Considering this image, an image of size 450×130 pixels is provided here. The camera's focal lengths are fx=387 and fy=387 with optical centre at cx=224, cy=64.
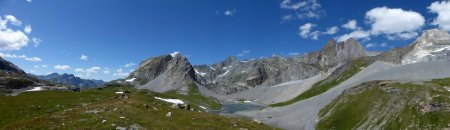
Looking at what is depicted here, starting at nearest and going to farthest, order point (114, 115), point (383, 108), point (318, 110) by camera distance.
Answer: point (114, 115)
point (383, 108)
point (318, 110)

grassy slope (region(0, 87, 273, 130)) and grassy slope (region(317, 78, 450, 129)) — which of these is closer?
grassy slope (region(0, 87, 273, 130))

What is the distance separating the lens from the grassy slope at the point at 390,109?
11669cm

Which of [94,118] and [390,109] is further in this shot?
[390,109]

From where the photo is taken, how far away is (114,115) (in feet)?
188

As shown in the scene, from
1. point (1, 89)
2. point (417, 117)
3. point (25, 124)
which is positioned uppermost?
point (1, 89)

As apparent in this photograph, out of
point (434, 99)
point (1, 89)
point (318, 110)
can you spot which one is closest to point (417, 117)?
point (434, 99)

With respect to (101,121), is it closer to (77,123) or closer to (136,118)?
(77,123)

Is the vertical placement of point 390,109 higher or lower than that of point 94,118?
lower

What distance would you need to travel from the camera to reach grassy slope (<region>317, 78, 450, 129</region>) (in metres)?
117

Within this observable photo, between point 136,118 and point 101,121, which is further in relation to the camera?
point 136,118

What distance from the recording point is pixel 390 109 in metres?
131

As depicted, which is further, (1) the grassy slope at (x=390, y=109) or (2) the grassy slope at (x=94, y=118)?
(1) the grassy slope at (x=390, y=109)

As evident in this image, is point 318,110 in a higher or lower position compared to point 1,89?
lower

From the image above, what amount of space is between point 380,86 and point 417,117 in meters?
37.2
